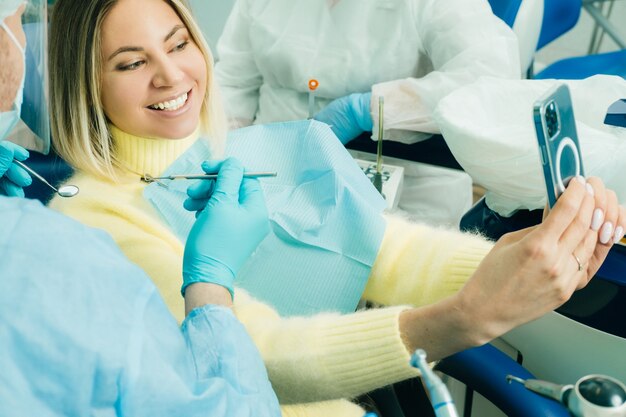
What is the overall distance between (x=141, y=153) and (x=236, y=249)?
13.8 inches

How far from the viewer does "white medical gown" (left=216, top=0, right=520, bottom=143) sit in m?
1.60

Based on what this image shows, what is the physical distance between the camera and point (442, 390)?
447 millimetres

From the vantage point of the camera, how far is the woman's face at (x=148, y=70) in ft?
3.42

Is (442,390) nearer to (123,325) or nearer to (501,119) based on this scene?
(123,325)

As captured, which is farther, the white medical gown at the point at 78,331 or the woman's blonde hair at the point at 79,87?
the woman's blonde hair at the point at 79,87

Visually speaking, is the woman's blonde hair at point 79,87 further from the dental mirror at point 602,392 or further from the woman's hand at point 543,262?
the dental mirror at point 602,392

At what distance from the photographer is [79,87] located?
1.03 metres

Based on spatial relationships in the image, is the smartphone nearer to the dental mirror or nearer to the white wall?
the dental mirror

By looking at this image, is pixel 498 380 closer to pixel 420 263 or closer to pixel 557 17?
pixel 420 263

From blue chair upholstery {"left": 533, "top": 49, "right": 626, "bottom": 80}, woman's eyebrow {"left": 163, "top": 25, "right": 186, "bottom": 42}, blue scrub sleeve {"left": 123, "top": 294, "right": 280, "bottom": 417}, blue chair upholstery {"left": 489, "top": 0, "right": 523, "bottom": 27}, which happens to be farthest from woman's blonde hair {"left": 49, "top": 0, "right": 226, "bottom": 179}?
blue chair upholstery {"left": 533, "top": 49, "right": 626, "bottom": 80}

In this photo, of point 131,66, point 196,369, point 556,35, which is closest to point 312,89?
point 131,66

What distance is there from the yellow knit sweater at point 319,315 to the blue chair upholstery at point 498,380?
11cm

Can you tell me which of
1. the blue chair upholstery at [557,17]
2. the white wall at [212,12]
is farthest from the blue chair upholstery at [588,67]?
the white wall at [212,12]

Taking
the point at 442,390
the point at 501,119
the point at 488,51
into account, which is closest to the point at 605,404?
the point at 442,390
